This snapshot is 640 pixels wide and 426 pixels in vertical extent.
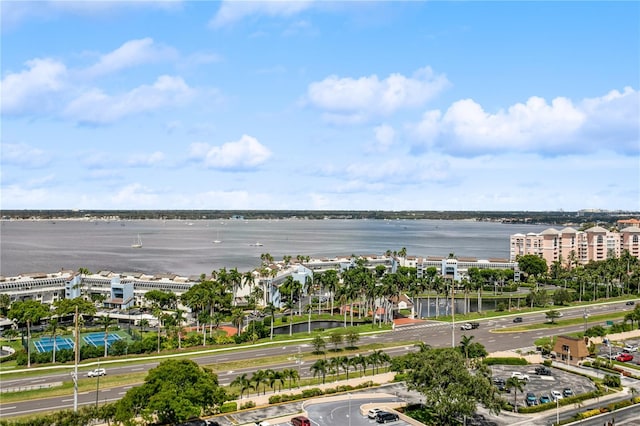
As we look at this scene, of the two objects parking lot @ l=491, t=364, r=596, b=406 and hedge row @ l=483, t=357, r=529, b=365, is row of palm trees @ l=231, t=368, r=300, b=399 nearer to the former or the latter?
parking lot @ l=491, t=364, r=596, b=406

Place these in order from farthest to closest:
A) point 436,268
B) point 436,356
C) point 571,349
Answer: point 436,268
point 571,349
point 436,356

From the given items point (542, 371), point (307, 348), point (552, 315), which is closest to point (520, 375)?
point (542, 371)

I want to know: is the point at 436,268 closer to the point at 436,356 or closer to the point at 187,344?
the point at 187,344

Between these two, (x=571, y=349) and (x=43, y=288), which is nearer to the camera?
(x=571, y=349)

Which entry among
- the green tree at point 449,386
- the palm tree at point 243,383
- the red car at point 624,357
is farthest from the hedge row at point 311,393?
the red car at point 624,357

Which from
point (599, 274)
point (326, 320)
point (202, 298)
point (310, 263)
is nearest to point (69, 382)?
point (202, 298)

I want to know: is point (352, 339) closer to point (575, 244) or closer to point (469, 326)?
point (469, 326)

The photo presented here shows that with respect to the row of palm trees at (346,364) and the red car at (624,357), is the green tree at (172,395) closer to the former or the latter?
the row of palm trees at (346,364)
